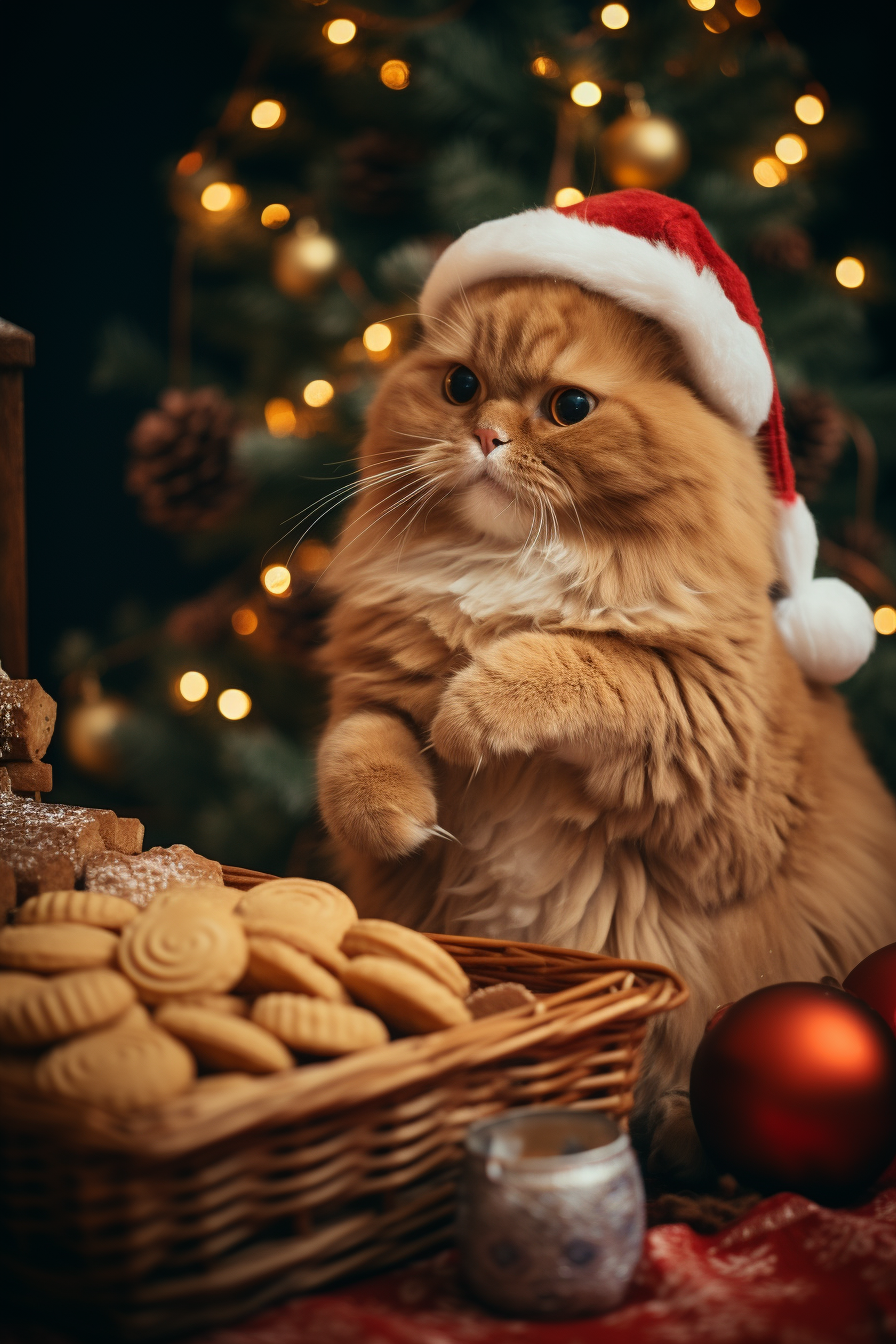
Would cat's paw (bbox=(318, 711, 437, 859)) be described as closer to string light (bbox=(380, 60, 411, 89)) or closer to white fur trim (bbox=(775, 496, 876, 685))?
white fur trim (bbox=(775, 496, 876, 685))

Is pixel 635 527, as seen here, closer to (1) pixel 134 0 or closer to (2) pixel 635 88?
(2) pixel 635 88

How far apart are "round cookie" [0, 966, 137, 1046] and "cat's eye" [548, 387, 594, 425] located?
0.70 m

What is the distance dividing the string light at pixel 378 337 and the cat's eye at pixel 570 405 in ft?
2.47

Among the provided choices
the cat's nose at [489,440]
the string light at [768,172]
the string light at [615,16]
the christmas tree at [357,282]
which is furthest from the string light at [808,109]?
the cat's nose at [489,440]

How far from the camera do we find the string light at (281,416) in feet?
7.10

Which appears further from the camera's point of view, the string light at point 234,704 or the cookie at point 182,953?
the string light at point 234,704

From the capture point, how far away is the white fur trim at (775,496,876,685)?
1256 mm

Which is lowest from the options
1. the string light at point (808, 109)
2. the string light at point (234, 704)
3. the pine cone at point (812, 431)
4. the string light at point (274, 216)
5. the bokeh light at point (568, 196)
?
the string light at point (234, 704)

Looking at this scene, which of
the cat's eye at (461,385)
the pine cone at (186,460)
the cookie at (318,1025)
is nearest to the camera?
the cookie at (318,1025)

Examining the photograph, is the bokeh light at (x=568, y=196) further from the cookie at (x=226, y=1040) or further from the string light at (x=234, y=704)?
the cookie at (x=226, y=1040)

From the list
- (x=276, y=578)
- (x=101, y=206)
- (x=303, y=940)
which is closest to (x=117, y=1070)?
(x=303, y=940)

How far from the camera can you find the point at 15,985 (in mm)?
743

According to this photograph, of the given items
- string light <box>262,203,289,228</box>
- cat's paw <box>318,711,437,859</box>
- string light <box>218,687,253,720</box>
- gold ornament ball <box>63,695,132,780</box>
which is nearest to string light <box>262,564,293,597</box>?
string light <box>218,687,253,720</box>

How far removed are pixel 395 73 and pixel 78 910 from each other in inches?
67.0
